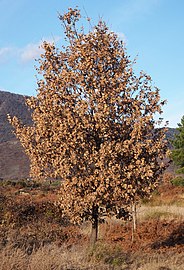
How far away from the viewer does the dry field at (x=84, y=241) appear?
8.16m

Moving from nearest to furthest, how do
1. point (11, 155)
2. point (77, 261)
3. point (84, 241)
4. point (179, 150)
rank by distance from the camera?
1. point (77, 261)
2. point (84, 241)
3. point (179, 150)
4. point (11, 155)

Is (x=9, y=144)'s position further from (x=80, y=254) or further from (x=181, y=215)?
(x=80, y=254)

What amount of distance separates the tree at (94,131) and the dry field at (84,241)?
130 cm

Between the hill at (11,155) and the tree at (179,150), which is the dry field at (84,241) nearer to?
the tree at (179,150)

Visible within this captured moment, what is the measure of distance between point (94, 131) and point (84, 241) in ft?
20.5

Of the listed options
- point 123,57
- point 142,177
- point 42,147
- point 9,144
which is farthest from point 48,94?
point 9,144

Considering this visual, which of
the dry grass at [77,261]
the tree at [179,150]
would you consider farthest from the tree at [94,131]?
the tree at [179,150]

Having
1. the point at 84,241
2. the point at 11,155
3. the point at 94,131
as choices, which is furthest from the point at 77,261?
the point at 11,155

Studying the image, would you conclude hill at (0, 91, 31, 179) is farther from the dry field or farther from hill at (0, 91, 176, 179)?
the dry field

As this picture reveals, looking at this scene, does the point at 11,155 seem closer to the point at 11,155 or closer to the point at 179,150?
the point at 11,155

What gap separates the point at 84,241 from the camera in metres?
14.6

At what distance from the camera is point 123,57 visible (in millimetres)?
10539

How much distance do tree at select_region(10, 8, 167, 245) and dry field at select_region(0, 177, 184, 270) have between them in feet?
4.25

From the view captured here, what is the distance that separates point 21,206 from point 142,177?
13.8m
